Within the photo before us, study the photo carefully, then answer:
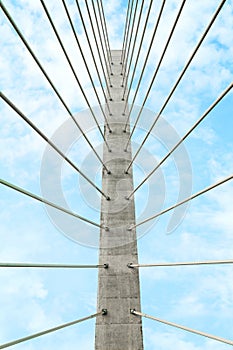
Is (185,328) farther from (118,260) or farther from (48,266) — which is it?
(118,260)

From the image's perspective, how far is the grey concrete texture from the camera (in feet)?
5.17

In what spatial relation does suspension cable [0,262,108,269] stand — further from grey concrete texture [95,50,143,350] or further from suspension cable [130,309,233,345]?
suspension cable [130,309,233,345]

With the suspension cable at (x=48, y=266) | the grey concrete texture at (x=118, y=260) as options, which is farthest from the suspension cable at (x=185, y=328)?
the suspension cable at (x=48, y=266)

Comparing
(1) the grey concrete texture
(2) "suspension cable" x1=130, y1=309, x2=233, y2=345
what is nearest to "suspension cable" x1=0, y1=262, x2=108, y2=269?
(1) the grey concrete texture

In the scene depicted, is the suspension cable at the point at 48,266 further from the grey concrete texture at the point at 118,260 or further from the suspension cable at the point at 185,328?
the suspension cable at the point at 185,328

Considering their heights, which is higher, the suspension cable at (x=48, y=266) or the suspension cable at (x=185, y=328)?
the suspension cable at (x=48, y=266)

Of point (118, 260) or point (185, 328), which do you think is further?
point (118, 260)

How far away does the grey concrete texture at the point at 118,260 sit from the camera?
5.17ft

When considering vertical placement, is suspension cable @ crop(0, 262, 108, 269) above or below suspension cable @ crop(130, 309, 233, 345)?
above

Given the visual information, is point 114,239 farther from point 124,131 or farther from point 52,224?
point 124,131

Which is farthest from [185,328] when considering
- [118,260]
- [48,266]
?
[118,260]

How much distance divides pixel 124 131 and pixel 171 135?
0.55m

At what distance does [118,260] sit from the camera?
1821 millimetres

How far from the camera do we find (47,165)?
2680 mm
